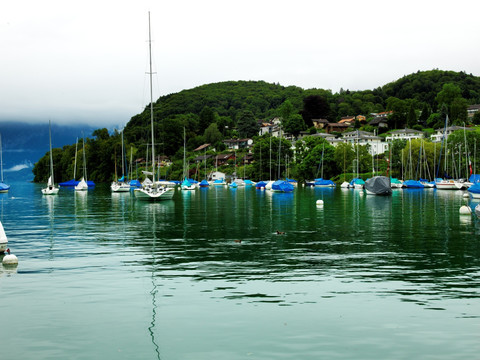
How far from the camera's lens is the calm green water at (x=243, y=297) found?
13258 mm

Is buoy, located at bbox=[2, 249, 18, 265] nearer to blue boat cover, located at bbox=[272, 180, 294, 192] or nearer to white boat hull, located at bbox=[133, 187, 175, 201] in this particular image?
white boat hull, located at bbox=[133, 187, 175, 201]

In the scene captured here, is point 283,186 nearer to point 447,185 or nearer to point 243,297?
point 447,185

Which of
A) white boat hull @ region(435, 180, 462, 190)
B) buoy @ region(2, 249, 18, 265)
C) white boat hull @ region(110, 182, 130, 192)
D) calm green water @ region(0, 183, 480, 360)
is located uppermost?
white boat hull @ region(110, 182, 130, 192)

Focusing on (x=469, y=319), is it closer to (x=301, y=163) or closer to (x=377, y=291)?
(x=377, y=291)

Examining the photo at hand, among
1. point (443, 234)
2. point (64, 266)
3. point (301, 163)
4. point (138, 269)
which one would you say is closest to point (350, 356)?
point (138, 269)

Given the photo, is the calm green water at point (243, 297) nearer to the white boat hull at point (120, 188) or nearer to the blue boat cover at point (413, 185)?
the white boat hull at point (120, 188)

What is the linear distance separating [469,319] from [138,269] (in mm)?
14684

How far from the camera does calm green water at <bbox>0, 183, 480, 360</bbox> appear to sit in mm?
13258

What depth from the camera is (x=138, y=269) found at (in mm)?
23672

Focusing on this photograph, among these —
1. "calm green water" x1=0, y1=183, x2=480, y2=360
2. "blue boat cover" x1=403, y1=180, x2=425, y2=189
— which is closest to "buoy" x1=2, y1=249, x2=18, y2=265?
"calm green water" x1=0, y1=183, x2=480, y2=360

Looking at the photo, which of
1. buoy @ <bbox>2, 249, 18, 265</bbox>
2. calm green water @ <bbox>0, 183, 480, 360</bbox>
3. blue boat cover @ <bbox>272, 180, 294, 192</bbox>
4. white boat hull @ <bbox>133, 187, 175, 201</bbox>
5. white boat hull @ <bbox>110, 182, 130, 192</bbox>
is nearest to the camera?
calm green water @ <bbox>0, 183, 480, 360</bbox>

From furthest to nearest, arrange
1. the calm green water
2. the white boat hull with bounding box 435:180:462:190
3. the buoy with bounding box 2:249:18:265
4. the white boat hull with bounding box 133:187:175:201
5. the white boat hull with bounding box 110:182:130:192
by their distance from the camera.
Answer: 1. the white boat hull with bounding box 110:182:130:192
2. the white boat hull with bounding box 435:180:462:190
3. the white boat hull with bounding box 133:187:175:201
4. the buoy with bounding box 2:249:18:265
5. the calm green water

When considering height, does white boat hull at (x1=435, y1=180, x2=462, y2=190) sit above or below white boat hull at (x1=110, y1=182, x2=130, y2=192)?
below

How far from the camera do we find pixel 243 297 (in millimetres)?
18031
